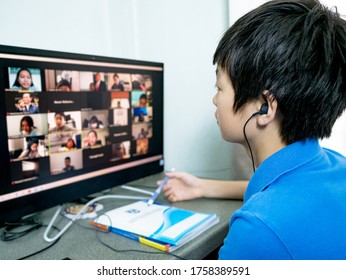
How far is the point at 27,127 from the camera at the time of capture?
0.81 m

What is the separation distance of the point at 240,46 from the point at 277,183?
0.92 feet

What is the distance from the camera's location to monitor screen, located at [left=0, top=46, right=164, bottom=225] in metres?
0.78

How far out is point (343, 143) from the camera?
40.2 inches

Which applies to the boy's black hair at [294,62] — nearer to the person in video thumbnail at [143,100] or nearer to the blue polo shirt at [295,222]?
the blue polo shirt at [295,222]

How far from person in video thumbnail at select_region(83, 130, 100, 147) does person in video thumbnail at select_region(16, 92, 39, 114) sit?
0.60 ft

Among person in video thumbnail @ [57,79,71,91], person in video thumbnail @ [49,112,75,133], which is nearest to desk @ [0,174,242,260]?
person in video thumbnail @ [49,112,75,133]

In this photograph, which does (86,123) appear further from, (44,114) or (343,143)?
(343,143)

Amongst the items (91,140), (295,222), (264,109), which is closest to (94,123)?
(91,140)

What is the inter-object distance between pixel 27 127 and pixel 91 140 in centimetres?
21

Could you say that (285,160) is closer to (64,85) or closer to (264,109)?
(264,109)

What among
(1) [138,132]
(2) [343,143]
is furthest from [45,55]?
(2) [343,143]

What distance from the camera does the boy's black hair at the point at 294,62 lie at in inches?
23.4

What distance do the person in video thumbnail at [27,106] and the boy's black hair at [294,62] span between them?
1.63ft

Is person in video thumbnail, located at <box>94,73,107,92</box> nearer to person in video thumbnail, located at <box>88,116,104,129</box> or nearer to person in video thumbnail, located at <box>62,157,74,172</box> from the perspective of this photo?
person in video thumbnail, located at <box>88,116,104,129</box>
